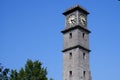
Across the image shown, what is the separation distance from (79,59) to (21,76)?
19.4 metres

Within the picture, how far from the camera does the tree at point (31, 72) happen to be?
34.9 meters

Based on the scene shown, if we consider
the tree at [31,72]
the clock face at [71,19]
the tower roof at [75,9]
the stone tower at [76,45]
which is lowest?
the tree at [31,72]

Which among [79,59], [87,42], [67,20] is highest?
[67,20]

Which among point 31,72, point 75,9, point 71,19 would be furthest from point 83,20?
point 31,72

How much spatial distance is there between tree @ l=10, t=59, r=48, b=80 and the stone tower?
16869 millimetres

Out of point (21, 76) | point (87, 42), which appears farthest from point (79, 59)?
point (21, 76)

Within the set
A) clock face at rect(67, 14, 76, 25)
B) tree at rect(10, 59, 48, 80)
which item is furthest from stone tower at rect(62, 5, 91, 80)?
tree at rect(10, 59, 48, 80)

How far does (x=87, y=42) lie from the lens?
56.2 meters

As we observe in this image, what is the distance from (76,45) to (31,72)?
756 inches

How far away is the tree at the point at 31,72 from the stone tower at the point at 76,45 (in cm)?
1687

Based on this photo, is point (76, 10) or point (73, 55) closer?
point (73, 55)

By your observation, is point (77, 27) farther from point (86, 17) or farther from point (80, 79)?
point (80, 79)

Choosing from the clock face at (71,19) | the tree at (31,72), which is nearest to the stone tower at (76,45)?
the clock face at (71,19)

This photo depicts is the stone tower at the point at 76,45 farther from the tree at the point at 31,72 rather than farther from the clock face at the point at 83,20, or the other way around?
the tree at the point at 31,72
